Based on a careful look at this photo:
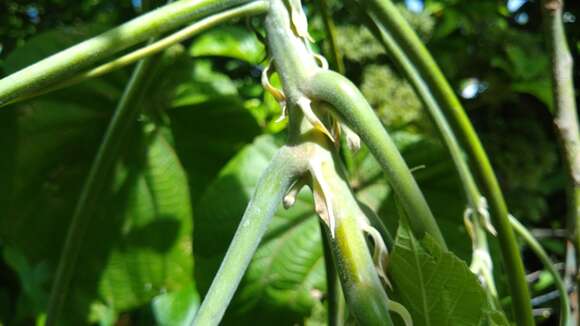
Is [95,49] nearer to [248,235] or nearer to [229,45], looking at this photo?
[248,235]

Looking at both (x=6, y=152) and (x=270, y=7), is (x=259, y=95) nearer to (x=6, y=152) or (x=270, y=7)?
(x=6, y=152)

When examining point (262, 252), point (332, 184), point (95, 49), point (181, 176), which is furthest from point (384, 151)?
point (181, 176)

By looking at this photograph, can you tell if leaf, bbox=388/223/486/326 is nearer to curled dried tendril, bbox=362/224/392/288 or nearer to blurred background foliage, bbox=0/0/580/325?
curled dried tendril, bbox=362/224/392/288

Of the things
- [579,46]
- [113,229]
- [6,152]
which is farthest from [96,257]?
[579,46]

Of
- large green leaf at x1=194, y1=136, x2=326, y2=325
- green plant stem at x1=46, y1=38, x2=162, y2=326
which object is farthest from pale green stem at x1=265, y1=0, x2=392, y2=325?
large green leaf at x1=194, y1=136, x2=326, y2=325

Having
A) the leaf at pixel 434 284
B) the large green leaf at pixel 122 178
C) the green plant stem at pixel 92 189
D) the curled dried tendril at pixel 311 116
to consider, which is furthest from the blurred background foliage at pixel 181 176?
the leaf at pixel 434 284

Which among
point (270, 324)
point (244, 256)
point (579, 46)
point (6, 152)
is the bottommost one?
point (270, 324)
